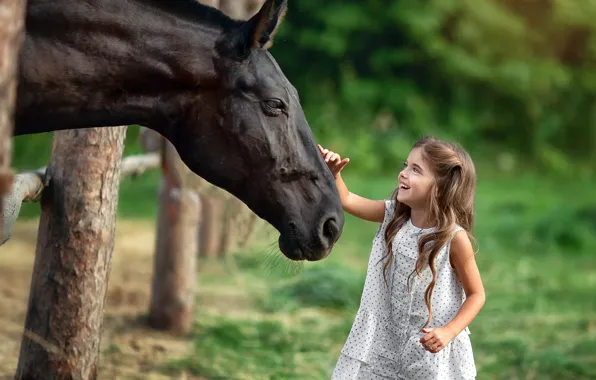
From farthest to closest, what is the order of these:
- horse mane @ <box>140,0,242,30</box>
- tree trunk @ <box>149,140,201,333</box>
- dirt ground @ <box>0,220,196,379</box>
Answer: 1. tree trunk @ <box>149,140,201,333</box>
2. dirt ground @ <box>0,220,196,379</box>
3. horse mane @ <box>140,0,242,30</box>

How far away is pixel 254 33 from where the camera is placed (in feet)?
7.80

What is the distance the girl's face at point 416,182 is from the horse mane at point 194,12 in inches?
29.0

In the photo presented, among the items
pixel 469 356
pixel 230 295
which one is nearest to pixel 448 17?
pixel 230 295

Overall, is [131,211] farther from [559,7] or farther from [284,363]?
[559,7]

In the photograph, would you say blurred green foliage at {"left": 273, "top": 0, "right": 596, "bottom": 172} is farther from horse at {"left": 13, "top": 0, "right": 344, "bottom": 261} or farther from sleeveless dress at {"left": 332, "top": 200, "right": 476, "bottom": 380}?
horse at {"left": 13, "top": 0, "right": 344, "bottom": 261}

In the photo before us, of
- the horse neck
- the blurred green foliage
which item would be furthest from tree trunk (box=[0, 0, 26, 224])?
the blurred green foliage

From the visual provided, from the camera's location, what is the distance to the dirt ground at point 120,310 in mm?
4145

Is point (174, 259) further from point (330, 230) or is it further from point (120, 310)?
point (330, 230)

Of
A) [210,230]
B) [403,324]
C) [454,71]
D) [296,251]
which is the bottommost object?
[403,324]

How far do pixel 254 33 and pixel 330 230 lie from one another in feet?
1.89

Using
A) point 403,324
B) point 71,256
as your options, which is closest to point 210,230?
point 71,256

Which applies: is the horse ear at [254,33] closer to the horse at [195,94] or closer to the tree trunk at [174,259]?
the horse at [195,94]

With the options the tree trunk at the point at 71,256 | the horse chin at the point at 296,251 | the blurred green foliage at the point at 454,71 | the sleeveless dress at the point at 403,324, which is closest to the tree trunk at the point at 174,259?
the tree trunk at the point at 71,256

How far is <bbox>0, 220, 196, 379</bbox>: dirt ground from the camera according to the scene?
163 inches
